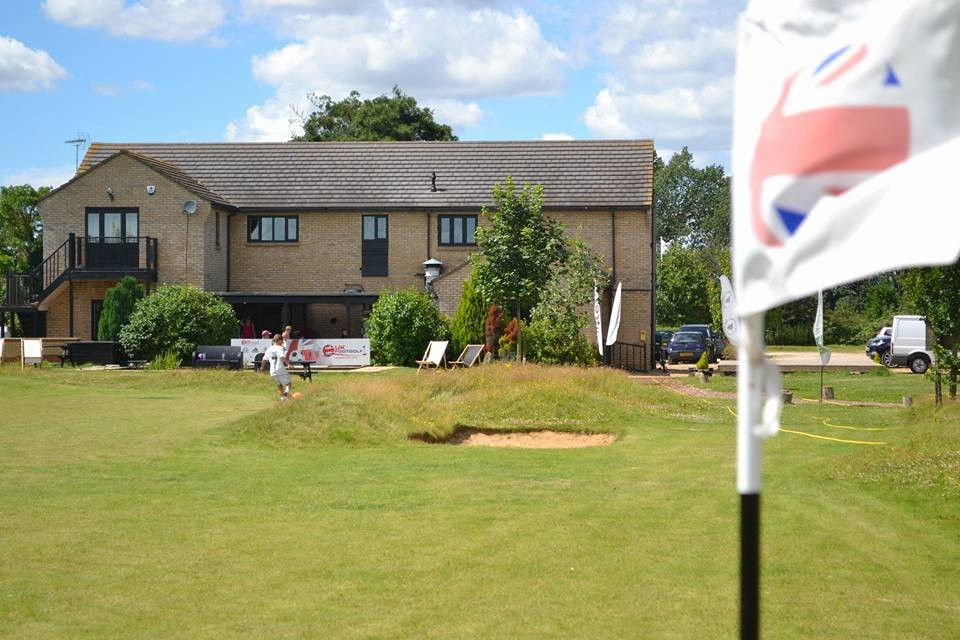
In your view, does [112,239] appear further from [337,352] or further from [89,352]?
[337,352]

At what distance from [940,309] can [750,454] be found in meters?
18.9

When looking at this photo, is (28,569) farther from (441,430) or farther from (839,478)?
(441,430)

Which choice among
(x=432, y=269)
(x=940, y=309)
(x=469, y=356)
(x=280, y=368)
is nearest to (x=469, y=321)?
(x=469, y=356)

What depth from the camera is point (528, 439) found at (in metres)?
20.5

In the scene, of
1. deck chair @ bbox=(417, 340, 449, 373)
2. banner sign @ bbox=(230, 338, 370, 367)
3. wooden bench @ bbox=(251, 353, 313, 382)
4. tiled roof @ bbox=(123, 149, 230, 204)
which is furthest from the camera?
tiled roof @ bbox=(123, 149, 230, 204)

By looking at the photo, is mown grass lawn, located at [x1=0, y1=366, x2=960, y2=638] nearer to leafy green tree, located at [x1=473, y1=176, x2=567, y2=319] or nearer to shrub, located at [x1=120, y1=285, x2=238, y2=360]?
leafy green tree, located at [x1=473, y1=176, x2=567, y2=319]

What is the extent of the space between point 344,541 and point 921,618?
5026 millimetres

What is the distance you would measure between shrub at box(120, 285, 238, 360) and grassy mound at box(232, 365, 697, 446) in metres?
15.6

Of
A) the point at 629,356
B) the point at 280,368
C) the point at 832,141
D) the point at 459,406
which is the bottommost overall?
the point at 459,406

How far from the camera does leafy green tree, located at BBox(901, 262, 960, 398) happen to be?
20578 millimetres

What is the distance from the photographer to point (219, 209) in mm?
45438

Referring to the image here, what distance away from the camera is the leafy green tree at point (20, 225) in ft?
251

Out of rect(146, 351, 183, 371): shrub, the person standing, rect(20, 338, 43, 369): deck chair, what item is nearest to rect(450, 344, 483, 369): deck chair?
rect(146, 351, 183, 371): shrub

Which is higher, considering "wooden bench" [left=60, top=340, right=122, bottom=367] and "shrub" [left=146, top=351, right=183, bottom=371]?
"wooden bench" [left=60, top=340, right=122, bottom=367]
